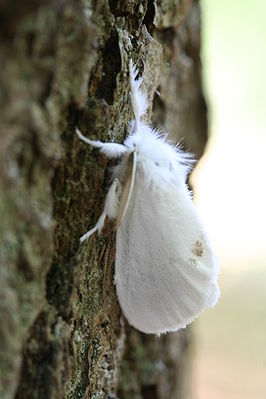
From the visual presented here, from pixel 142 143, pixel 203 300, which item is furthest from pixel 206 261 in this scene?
pixel 142 143

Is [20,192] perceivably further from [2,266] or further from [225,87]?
[225,87]

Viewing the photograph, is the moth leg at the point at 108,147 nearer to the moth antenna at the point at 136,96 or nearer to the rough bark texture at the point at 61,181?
the rough bark texture at the point at 61,181

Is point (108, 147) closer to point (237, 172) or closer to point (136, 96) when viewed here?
point (136, 96)

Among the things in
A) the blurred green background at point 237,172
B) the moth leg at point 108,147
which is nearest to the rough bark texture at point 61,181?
the moth leg at point 108,147

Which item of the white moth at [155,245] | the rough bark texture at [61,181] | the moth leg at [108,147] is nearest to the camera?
the rough bark texture at [61,181]

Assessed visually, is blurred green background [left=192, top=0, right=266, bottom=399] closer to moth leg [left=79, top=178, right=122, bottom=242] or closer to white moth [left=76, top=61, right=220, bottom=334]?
white moth [left=76, top=61, right=220, bottom=334]

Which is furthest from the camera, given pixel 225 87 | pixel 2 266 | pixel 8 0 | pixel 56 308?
pixel 225 87

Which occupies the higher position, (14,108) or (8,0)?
(8,0)
